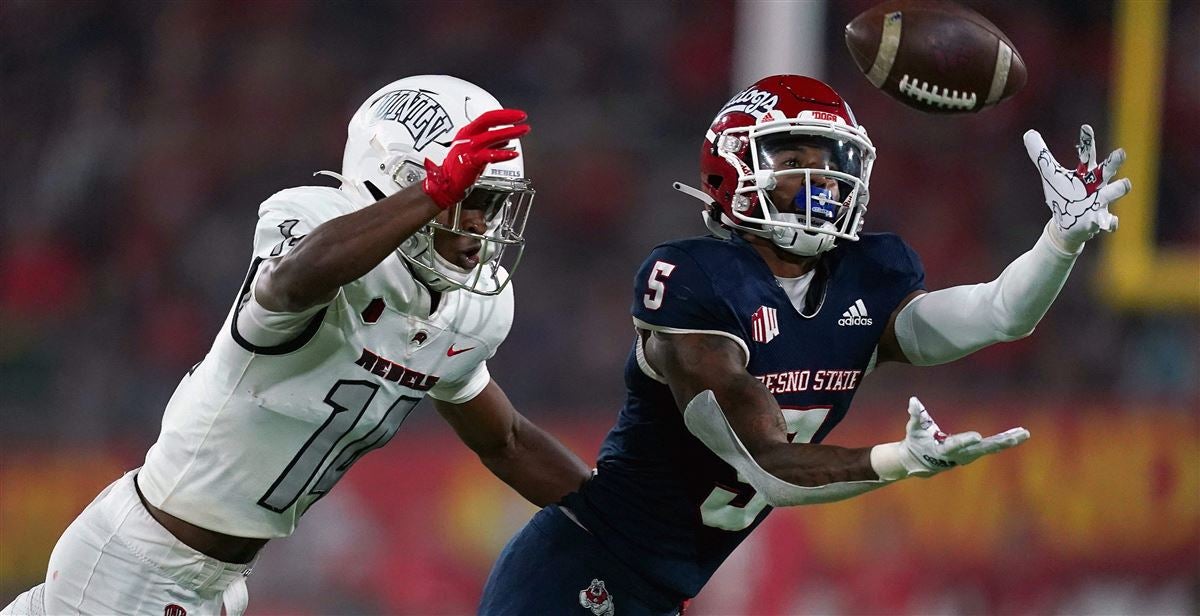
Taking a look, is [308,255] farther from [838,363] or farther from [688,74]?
[688,74]

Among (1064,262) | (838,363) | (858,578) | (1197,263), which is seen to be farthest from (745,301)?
(1197,263)

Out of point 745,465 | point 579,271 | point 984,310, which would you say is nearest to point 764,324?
point 745,465

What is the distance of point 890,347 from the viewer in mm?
2709

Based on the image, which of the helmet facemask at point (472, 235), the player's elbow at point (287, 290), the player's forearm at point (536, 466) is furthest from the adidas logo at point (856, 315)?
the player's elbow at point (287, 290)

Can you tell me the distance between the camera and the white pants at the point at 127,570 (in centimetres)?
257

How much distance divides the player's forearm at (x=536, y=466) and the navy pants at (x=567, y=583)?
19 centimetres

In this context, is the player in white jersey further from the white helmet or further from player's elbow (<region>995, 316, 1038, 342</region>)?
player's elbow (<region>995, 316, 1038, 342</region>)

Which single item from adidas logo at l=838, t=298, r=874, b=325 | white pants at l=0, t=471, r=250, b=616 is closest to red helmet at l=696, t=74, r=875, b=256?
adidas logo at l=838, t=298, r=874, b=325

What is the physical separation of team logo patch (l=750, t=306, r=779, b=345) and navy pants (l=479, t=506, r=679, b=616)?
52cm

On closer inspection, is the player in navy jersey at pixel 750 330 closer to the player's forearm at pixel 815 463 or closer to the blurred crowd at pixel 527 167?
the player's forearm at pixel 815 463

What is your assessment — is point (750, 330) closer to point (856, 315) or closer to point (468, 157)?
point (856, 315)

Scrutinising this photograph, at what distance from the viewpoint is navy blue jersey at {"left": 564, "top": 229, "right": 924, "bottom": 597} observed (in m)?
2.50

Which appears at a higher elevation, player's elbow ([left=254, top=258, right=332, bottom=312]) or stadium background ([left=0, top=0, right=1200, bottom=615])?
player's elbow ([left=254, top=258, right=332, bottom=312])

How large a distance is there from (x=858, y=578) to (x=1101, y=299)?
1597 mm
